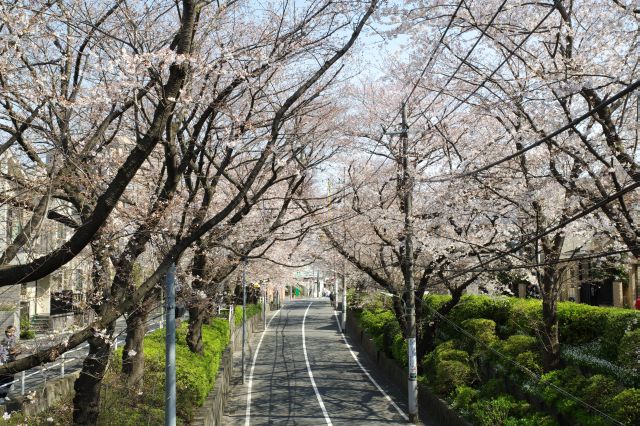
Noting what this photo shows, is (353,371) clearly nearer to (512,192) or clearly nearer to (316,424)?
(316,424)

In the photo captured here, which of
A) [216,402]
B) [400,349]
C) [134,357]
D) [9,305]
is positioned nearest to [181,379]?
[134,357]

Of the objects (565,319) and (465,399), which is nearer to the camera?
(465,399)

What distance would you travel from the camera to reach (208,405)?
14.5 metres

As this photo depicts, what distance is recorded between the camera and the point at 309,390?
21172mm

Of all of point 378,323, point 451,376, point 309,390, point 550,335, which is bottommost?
point 309,390

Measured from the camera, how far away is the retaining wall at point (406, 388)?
16.1 metres

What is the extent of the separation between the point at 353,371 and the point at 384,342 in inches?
88.4

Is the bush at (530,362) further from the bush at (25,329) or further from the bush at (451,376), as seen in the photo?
the bush at (25,329)

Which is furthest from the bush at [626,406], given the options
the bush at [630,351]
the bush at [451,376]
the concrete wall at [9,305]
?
the concrete wall at [9,305]

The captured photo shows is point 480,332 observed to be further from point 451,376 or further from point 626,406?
point 626,406

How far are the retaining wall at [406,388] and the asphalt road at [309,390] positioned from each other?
1.71 feet

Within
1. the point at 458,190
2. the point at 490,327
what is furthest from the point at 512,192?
the point at 490,327

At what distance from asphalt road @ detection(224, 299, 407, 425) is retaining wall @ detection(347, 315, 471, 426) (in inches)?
20.5

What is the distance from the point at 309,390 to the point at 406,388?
3.31 m
